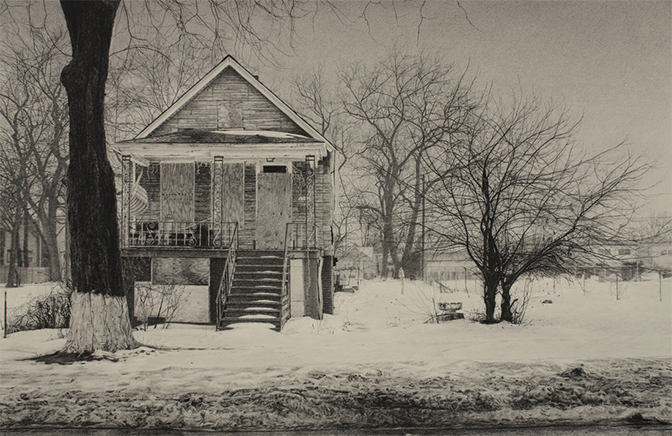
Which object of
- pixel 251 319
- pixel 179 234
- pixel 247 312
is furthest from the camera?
pixel 179 234

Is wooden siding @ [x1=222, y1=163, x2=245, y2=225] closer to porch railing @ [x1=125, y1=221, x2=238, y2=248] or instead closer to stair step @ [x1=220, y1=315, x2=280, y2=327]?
porch railing @ [x1=125, y1=221, x2=238, y2=248]

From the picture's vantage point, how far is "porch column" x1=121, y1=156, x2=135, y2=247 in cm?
1338

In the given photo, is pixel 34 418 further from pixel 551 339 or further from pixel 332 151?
pixel 332 151

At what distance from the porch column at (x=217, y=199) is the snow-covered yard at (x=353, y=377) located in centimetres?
489

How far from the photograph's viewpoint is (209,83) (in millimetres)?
15211

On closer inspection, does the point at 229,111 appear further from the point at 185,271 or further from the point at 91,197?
the point at 91,197

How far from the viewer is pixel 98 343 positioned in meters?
7.25

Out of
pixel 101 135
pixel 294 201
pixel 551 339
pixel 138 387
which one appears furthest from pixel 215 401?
pixel 294 201

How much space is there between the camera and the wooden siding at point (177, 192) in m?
15.0

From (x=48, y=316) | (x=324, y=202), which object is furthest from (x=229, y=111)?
(x=48, y=316)

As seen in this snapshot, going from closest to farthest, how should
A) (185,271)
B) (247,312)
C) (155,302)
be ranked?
(247,312) < (155,302) < (185,271)

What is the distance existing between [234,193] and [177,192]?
5.22 feet

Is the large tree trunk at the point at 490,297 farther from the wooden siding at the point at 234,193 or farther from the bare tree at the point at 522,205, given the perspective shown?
the wooden siding at the point at 234,193

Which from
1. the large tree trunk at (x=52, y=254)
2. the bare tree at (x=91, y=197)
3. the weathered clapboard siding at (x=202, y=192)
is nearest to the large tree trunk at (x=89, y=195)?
the bare tree at (x=91, y=197)
